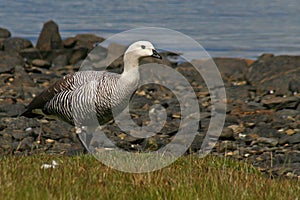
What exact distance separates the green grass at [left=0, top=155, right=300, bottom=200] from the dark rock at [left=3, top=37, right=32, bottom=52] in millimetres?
12649

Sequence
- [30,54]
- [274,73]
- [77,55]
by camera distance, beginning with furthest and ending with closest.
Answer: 1. [77,55]
2. [30,54]
3. [274,73]

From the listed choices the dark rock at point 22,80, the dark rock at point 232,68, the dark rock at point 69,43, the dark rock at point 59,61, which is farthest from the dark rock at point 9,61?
the dark rock at point 232,68

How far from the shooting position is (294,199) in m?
7.48

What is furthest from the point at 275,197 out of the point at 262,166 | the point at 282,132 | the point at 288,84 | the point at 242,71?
the point at 242,71

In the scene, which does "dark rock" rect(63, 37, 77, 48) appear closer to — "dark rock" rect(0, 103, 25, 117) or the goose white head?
"dark rock" rect(0, 103, 25, 117)

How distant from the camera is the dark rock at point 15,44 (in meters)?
21.3

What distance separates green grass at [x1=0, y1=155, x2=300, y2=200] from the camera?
730cm

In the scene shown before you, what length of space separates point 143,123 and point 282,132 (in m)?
2.54

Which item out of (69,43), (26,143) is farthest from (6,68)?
(26,143)

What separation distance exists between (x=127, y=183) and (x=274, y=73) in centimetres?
1057

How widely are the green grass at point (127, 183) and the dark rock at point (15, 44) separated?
12649 millimetres

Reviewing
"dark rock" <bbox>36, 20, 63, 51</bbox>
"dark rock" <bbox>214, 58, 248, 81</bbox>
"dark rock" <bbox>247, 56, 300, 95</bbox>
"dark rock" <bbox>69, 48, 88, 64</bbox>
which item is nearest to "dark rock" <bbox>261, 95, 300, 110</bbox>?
"dark rock" <bbox>247, 56, 300, 95</bbox>

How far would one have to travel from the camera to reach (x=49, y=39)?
71.3ft

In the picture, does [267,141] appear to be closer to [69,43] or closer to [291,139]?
[291,139]
